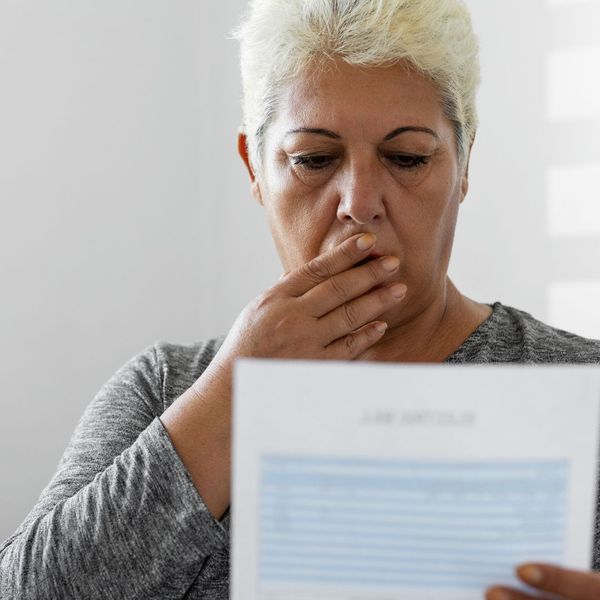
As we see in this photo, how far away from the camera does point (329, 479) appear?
70 centimetres

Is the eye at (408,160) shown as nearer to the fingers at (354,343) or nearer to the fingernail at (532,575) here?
the fingers at (354,343)

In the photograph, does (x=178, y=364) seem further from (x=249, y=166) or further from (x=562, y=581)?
(x=562, y=581)

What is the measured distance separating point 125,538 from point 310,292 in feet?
1.19

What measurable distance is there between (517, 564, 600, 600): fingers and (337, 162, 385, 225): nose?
0.60 metres

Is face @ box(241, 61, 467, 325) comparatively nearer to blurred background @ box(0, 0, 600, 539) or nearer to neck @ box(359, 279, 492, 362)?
neck @ box(359, 279, 492, 362)

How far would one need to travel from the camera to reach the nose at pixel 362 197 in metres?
1.19

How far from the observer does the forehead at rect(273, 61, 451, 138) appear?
1.19 metres

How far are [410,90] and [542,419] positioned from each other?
640 millimetres

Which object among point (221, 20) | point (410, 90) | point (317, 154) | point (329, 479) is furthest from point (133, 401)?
point (221, 20)

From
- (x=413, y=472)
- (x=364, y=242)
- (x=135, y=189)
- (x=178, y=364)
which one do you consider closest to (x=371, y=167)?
(x=364, y=242)

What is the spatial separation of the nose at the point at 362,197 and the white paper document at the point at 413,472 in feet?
1.72

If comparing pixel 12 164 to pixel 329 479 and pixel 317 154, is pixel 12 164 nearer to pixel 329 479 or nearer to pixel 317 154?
pixel 317 154

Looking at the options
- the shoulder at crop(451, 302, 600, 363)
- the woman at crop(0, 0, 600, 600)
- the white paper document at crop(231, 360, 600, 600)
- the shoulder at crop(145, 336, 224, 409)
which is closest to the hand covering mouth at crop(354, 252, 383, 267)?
the woman at crop(0, 0, 600, 600)

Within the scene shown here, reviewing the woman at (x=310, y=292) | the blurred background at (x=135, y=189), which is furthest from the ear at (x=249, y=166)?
the blurred background at (x=135, y=189)
